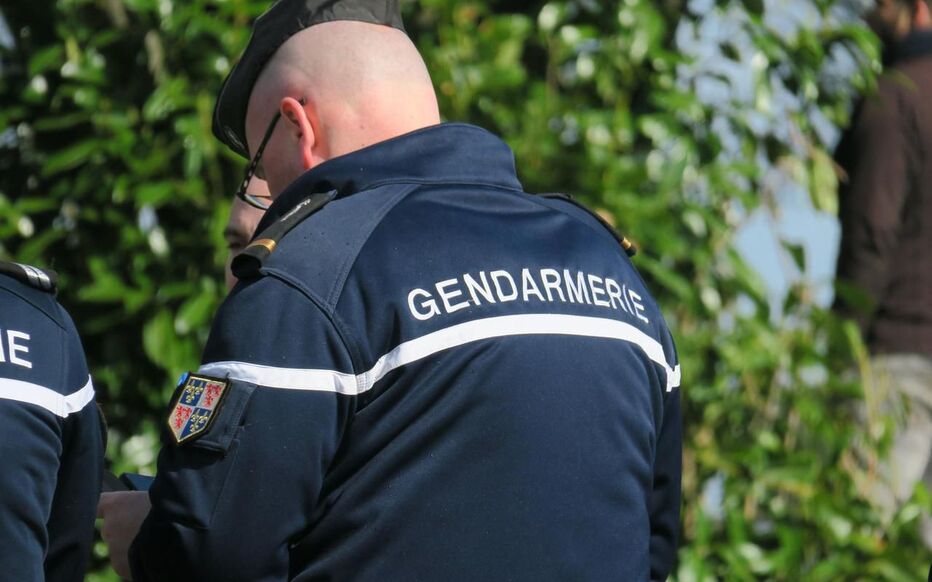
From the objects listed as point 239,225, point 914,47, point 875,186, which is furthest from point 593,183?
point 914,47

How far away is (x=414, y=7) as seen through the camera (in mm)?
3564

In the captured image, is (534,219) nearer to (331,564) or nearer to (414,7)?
(331,564)

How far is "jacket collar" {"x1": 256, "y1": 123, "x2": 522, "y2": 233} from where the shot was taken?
182 cm

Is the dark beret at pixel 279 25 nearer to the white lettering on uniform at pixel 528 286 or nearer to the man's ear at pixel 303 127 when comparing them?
the man's ear at pixel 303 127

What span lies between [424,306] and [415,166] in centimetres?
21

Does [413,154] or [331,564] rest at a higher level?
[413,154]

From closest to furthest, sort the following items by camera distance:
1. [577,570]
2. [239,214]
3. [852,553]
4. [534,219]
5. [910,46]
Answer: [577,570]
[534,219]
[239,214]
[852,553]
[910,46]

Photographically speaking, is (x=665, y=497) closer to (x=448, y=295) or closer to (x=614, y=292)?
(x=614, y=292)

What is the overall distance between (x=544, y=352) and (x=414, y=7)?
1.94 meters

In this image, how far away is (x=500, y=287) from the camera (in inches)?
70.5

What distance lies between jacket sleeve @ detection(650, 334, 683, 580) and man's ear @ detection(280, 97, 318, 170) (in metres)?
0.61

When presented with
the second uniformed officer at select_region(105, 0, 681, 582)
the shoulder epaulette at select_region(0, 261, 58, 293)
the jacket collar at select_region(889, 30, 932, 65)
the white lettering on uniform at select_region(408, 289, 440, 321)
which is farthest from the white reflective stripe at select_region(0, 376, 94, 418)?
the jacket collar at select_region(889, 30, 932, 65)

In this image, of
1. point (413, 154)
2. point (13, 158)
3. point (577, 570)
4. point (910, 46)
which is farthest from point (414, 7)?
point (577, 570)

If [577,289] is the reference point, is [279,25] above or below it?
above
